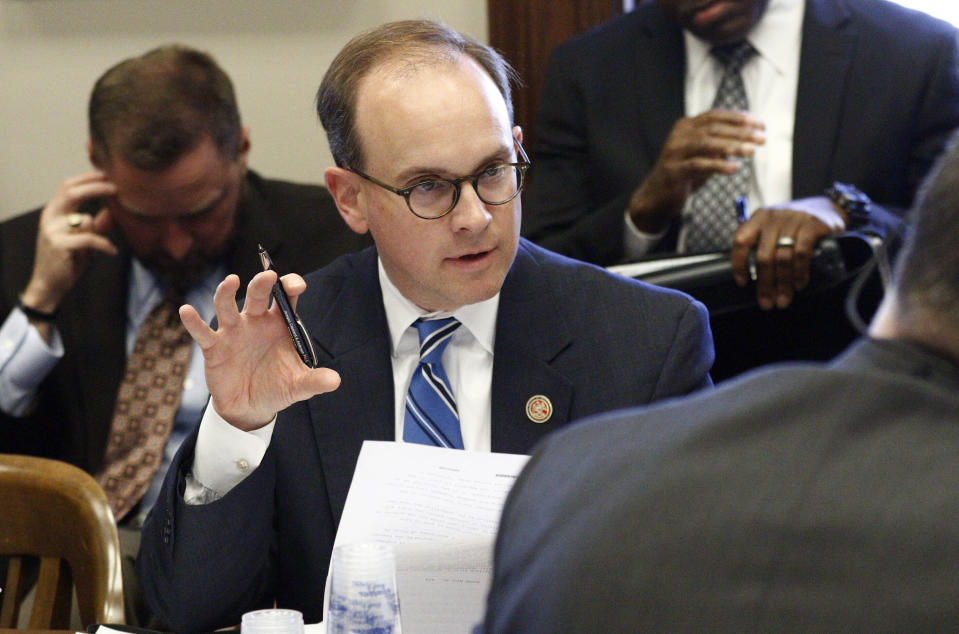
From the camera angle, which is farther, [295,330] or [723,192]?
[723,192]

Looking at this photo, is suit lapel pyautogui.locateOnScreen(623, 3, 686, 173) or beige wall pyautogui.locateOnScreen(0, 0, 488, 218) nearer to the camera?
suit lapel pyautogui.locateOnScreen(623, 3, 686, 173)

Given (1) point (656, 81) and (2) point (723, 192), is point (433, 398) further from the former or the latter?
(1) point (656, 81)

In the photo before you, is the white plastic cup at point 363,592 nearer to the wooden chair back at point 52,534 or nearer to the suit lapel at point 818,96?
the wooden chair back at point 52,534

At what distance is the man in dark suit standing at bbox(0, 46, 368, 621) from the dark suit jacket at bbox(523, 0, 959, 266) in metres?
0.67

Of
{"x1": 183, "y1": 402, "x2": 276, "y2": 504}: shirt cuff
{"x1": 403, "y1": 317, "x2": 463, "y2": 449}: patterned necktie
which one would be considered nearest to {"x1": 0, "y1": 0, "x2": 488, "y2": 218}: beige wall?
{"x1": 403, "y1": 317, "x2": 463, "y2": 449}: patterned necktie

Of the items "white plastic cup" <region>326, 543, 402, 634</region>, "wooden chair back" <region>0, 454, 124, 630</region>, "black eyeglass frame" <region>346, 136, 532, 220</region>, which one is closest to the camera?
"white plastic cup" <region>326, 543, 402, 634</region>

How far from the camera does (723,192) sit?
3.28 m

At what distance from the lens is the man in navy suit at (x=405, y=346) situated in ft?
6.26

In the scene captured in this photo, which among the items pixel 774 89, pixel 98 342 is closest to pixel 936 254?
pixel 774 89

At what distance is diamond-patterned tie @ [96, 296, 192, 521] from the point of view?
311 cm

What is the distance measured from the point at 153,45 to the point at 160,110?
966mm

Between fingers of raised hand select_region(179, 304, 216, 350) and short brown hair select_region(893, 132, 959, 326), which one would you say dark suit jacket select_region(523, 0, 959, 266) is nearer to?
fingers of raised hand select_region(179, 304, 216, 350)

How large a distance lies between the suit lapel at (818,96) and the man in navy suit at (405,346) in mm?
1260

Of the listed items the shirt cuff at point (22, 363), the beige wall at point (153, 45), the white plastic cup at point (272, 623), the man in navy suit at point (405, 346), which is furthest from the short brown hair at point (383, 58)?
the beige wall at point (153, 45)
